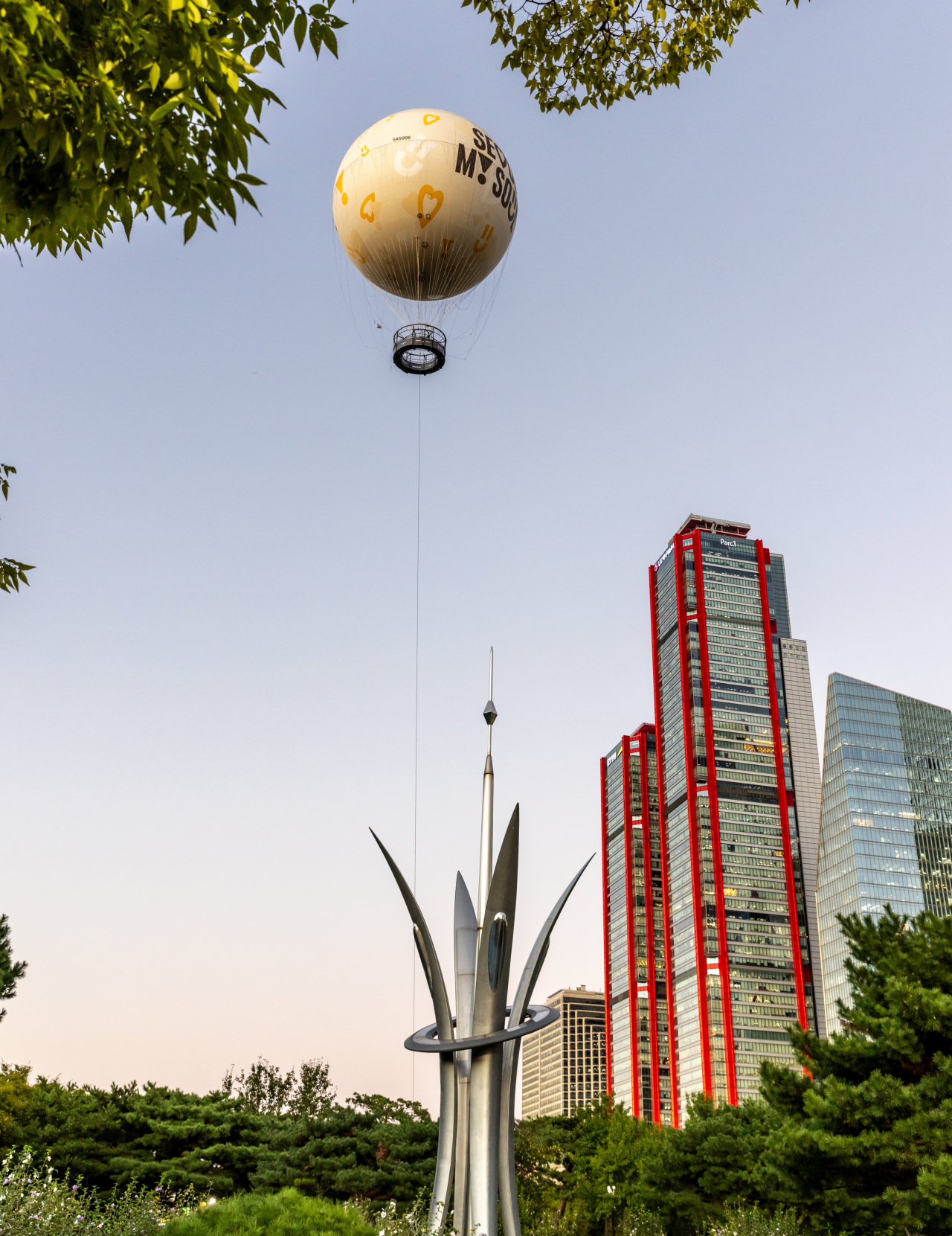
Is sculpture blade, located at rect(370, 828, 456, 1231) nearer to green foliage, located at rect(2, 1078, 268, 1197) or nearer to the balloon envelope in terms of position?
the balloon envelope

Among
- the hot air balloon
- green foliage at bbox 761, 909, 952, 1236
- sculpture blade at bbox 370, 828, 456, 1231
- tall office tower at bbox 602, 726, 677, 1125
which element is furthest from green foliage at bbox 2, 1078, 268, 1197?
tall office tower at bbox 602, 726, 677, 1125

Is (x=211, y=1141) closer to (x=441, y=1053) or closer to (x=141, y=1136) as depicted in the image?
(x=141, y=1136)

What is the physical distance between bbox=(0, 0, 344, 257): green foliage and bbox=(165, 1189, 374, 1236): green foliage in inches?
367

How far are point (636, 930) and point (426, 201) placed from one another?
445 ft

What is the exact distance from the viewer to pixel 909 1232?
62.5ft

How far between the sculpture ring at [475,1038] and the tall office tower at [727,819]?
9761 cm

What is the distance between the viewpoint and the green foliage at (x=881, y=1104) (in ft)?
58.6

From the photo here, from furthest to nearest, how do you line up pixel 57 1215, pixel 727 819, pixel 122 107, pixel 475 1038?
pixel 727 819 < pixel 475 1038 < pixel 57 1215 < pixel 122 107

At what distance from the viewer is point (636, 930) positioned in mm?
137250

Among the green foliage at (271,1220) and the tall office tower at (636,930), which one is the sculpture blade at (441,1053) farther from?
the tall office tower at (636,930)

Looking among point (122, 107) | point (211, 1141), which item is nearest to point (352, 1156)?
point (211, 1141)

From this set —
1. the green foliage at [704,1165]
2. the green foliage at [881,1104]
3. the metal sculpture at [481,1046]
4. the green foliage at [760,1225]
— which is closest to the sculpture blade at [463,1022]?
the metal sculpture at [481,1046]

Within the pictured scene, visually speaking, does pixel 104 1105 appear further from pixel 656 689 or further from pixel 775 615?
pixel 775 615

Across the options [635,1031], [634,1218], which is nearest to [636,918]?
[635,1031]
